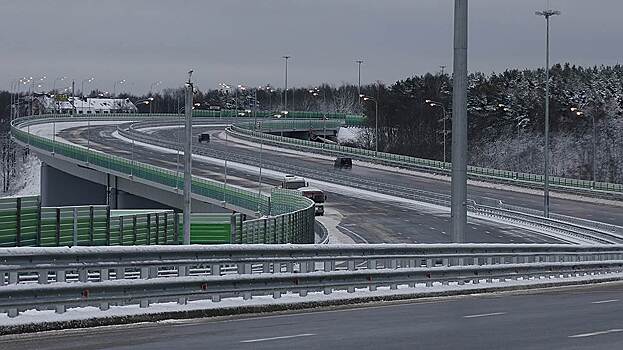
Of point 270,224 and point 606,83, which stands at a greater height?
point 606,83

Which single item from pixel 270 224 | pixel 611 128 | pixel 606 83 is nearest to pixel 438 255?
pixel 270 224

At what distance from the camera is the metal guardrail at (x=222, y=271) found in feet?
52.0

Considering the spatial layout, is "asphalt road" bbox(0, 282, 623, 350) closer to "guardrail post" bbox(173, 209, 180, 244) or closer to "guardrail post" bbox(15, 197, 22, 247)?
"guardrail post" bbox(15, 197, 22, 247)

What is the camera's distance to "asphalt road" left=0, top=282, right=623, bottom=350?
47.0 feet

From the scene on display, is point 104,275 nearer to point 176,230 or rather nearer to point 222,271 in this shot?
point 222,271

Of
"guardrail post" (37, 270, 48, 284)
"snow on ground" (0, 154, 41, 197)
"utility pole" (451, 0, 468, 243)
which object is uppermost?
"utility pole" (451, 0, 468, 243)

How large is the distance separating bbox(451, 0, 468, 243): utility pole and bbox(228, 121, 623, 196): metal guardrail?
63806mm

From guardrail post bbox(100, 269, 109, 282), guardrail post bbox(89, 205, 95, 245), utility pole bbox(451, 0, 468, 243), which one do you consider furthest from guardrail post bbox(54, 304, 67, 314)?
guardrail post bbox(89, 205, 95, 245)

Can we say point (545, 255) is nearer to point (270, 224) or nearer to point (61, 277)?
point (270, 224)

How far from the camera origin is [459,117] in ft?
83.2

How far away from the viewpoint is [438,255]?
2517 centimetres

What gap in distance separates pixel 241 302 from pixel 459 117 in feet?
26.9

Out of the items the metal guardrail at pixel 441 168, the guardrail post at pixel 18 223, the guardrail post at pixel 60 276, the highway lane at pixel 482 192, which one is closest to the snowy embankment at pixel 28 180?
the metal guardrail at pixel 441 168

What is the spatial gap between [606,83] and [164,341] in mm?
155118
